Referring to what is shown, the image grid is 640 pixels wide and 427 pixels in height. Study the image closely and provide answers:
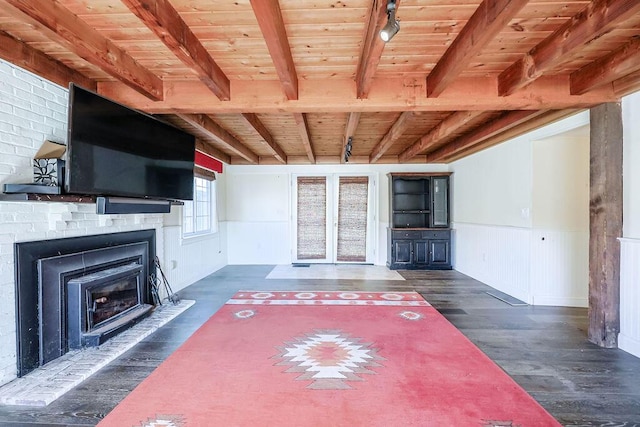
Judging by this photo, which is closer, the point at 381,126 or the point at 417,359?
the point at 417,359

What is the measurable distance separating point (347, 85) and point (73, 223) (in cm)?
278

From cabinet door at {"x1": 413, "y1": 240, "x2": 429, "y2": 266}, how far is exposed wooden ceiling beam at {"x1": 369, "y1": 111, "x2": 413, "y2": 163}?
199 centimetres

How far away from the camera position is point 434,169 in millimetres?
6559

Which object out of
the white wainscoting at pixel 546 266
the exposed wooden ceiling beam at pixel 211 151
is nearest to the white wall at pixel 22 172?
the exposed wooden ceiling beam at pixel 211 151

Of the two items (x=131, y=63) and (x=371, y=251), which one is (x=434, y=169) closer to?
(x=371, y=251)

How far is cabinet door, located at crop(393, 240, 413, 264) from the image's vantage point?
6078 mm

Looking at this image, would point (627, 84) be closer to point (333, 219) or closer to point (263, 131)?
point (263, 131)

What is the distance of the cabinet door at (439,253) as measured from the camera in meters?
6.02

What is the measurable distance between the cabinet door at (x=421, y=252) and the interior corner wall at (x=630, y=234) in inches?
135

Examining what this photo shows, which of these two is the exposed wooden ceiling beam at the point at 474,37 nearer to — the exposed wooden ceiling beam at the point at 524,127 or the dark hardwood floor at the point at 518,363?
the exposed wooden ceiling beam at the point at 524,127

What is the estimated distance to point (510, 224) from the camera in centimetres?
439

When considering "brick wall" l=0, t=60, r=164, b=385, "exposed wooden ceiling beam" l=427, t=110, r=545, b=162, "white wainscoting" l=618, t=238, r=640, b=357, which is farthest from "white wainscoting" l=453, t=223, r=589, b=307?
"brick wall" l=0, t=60, r=164, b=385

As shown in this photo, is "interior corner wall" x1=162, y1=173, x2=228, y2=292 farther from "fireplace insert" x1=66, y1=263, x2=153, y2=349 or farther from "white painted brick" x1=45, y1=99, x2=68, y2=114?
"white painted brick" x1=45, y1=99, x2=68, y2=114

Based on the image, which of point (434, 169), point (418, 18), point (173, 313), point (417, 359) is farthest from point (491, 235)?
point (173, 313)
